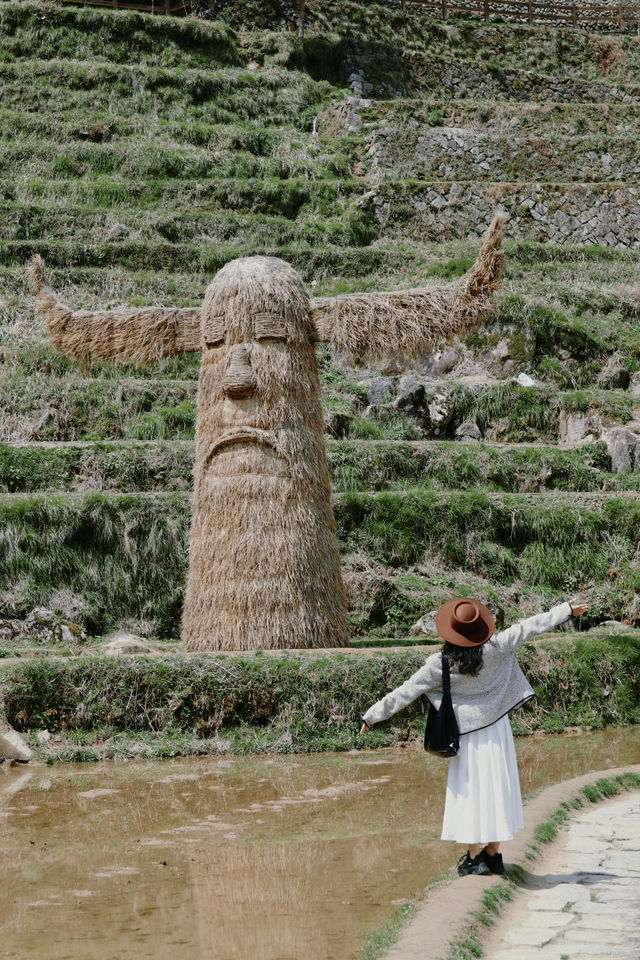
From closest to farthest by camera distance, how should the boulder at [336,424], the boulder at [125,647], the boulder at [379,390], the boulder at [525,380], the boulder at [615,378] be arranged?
the boulder at [125,647]
the boulder at [336,424]
the boulder at [379,390]
the boulder at [525,380]
the boulder at [615,378]

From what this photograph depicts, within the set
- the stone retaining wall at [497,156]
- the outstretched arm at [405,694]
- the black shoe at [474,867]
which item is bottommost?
the black shoe at [474,867]

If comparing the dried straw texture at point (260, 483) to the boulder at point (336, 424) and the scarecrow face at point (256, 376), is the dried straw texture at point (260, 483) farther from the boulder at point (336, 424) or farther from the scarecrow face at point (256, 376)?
the boulder at point (336, 424)

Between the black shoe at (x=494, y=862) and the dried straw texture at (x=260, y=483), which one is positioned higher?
the dried straw texture at (x=260, y=483)

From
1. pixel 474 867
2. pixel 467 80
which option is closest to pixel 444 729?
pixel 474 867

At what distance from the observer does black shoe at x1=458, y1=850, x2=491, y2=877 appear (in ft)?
15.3

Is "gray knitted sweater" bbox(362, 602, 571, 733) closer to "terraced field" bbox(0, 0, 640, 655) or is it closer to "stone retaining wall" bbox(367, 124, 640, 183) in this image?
"terraced field" bbox(0, 0, 640, 655)

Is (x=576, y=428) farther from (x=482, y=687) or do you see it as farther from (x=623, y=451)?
(x=482, y=687)

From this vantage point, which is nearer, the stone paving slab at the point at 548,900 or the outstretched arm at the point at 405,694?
the stone paving slab at the point at 548,900

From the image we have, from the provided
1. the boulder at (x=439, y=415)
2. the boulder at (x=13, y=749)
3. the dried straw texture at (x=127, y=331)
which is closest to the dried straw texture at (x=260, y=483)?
the dried straw texture at (x=127, y=331)

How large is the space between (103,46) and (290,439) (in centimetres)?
2524

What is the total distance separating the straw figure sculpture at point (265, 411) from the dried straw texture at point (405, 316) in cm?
1

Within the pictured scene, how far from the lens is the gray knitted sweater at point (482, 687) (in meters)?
4.87

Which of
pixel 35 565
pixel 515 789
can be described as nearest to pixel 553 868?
pixel 515 789

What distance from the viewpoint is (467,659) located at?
488cm
